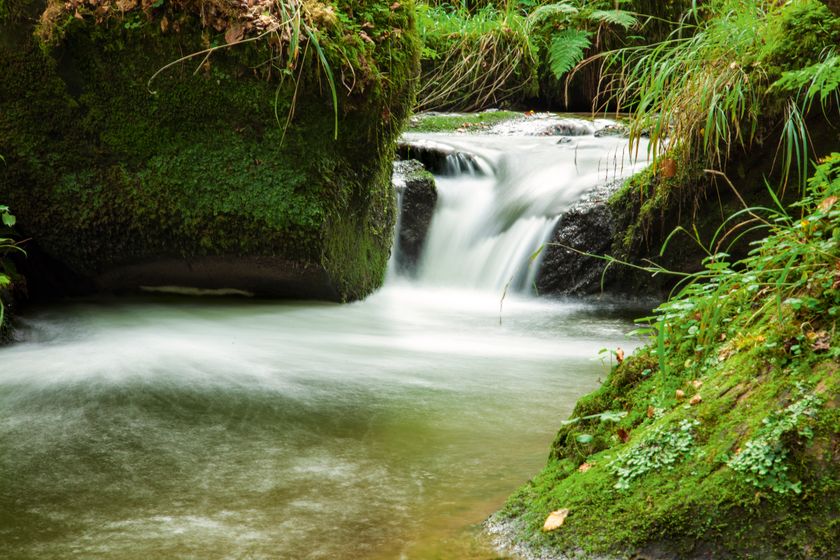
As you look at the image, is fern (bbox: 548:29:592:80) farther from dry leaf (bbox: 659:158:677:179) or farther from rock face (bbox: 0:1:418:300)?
rock face (bbox: 0:1:418:300)

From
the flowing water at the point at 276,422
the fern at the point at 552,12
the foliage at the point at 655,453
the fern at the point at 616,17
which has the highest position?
the fern at the point at 552,12

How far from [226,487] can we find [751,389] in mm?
1545

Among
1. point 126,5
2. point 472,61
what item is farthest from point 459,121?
point 126,5

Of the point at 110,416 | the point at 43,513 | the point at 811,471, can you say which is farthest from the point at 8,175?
the point at 811,471

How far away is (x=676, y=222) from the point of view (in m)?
5.93

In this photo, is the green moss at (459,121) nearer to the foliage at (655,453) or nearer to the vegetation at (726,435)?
the vegetation at (726,435)

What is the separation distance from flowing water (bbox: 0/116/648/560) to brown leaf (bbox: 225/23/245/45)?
1.70 m

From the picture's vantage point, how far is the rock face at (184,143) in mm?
5109

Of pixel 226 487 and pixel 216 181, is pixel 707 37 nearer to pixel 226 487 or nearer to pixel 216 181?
pixel 216 181

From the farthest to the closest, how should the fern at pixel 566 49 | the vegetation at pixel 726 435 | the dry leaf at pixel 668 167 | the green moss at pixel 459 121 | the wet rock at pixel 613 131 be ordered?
the fern at pixel 566 49
the green moss at pixel 459 121
the wet rock at pixel 613 131
the dry leaf at pixel 668 167
the vegetation at pixel 726 435

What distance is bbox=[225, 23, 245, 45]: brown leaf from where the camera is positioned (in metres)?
4.98

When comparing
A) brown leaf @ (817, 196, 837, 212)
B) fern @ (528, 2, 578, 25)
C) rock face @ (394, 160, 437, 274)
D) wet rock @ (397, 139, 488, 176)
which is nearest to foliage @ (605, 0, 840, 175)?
brown leaf @ (817, 196, 837, 212)

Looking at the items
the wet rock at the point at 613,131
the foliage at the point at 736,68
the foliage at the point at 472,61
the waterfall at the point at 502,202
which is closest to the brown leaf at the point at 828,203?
the foliage at the point at 736,68

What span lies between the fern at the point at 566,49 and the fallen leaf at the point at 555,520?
863 cm
